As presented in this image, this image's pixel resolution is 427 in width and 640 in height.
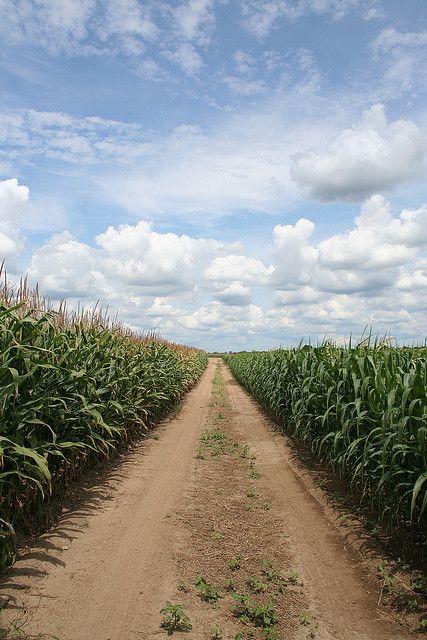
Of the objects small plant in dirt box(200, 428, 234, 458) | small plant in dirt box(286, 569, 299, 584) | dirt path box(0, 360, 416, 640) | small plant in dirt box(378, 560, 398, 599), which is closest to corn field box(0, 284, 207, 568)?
dirt path box(0, 360, 416, 640)

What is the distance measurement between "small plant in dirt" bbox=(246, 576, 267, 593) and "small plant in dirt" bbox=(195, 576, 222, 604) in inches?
11.9

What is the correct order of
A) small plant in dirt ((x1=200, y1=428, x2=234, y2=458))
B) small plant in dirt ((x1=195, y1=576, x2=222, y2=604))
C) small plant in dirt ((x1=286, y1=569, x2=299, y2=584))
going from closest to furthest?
small plant in dirt ((x1=195, y1=576, x2=222, y2=604)) < small plant in dirt ((x1=286, y1=569, x2=299, y2=584)) < small plant in dirt ((x1=200, y1=428, x2=234, y2=458))

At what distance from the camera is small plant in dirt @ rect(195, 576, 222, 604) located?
384cm

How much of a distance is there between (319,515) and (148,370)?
19.9 ft

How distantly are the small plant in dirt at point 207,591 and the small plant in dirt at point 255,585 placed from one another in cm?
30

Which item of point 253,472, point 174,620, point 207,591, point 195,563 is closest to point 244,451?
point 253,472

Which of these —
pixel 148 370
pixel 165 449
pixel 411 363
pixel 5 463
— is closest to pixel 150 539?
pixel 5 463

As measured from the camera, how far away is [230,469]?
8164 millimetres

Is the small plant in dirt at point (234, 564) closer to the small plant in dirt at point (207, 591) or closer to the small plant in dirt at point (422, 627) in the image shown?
the small plant in dirt at point (207, 591)

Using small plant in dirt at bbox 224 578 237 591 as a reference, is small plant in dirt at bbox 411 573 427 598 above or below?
above

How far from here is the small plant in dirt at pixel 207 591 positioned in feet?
12.6

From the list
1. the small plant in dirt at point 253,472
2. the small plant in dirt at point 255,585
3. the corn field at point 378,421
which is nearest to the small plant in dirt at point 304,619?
the small plant in dirt at point 255,585

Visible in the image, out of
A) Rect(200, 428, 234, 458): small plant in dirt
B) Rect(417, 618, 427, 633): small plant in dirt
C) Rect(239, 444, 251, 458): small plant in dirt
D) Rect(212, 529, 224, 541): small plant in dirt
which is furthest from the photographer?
Rect(200, 428, 234, 458): small plant in dirt

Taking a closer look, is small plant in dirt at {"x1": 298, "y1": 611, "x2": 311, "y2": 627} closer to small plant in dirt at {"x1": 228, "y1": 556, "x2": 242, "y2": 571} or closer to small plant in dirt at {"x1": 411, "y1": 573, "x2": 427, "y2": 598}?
small plant in dirt at {"x1": 228, "y1": 556, "x2": 242, "y2": 571}
